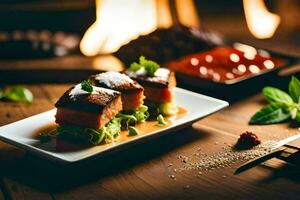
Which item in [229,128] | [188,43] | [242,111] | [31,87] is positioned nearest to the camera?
[229,128]

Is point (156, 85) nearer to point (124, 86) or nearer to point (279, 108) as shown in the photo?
point (124, 86)

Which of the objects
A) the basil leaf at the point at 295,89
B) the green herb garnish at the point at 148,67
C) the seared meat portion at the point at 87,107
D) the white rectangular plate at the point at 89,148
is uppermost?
the green herb garnish at the point at 148,67

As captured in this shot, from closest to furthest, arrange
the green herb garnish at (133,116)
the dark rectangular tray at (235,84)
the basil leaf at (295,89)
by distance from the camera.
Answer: the green herb garnish at (133,116)
the basil leaf at (295,89)
the dark rectangular tray at (235,84)

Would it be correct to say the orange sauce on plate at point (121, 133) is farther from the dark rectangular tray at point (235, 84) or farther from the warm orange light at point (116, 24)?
the warm orange light at point (116, 24)

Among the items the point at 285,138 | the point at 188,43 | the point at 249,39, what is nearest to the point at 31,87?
the point at 188,43

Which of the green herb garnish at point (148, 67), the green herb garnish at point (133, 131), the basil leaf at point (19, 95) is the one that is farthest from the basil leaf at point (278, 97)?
the basil leaf at point (19, 95)

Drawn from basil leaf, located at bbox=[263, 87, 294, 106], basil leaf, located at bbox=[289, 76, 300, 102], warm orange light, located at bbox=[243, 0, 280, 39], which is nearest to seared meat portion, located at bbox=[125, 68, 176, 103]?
basil leaf, located at bbox=[263, 87, 294, 106]

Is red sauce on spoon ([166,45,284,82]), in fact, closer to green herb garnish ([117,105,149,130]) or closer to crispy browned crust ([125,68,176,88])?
crispy browned crust ([125,68,176,88])

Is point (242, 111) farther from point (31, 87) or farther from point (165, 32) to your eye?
point (31, 87)
